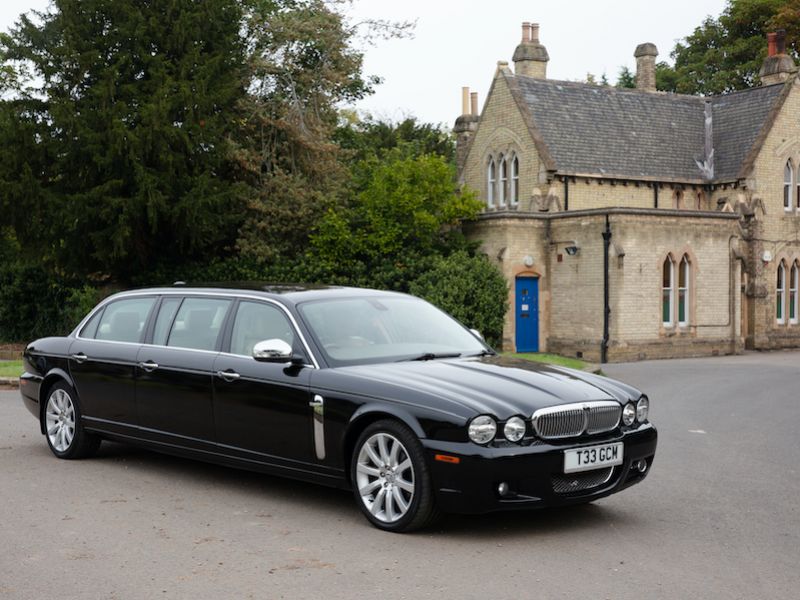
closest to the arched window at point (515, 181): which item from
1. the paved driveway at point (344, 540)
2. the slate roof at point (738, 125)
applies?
the slate roof at point (738, 125)

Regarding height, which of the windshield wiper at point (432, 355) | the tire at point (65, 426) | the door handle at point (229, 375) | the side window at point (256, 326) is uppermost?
the side window at point (256, 326)

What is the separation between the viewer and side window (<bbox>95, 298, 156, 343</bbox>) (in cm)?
941

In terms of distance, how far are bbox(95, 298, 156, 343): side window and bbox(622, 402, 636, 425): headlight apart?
435cm

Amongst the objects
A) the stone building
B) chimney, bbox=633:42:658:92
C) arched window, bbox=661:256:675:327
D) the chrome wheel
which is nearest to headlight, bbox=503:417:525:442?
the chrome wheel

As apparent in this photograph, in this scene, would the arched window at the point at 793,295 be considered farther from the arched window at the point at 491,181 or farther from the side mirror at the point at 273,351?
the side mirror at the point at 273,351

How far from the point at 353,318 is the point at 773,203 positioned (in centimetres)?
3282

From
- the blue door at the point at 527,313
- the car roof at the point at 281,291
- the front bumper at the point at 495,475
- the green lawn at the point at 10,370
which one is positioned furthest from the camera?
the blue door at the point at 527,313

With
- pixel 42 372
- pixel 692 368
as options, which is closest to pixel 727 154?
pixel 692 368

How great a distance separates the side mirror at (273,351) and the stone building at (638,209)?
77.8 ft

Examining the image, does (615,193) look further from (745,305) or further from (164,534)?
(164,534)

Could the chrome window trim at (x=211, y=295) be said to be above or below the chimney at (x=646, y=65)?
below

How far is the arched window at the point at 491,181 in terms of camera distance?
3913 cm

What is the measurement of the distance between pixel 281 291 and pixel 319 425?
1.52m

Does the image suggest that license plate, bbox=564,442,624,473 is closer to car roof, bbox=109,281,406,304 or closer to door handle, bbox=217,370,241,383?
car roof, bbox=109,281,406,304
